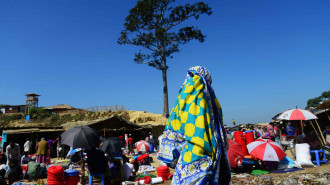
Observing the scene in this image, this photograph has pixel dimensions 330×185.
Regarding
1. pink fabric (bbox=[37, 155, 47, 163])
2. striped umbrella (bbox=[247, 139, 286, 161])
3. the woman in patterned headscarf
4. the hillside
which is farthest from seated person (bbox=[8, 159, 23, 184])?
the hillside

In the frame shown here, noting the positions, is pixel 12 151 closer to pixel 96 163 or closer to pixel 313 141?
pixel 96 163

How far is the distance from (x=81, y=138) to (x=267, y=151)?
205 inches

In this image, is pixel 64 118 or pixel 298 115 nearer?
pixel 298 115

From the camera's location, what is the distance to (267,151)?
23.2ft

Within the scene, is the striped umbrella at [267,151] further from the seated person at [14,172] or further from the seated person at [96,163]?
the seated person at [14,172]

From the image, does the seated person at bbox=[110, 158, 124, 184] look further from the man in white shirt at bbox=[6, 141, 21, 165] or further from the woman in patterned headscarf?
the man in white shirt at bbox=[6, 141, 21, 165]

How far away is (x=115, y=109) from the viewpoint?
34.0m

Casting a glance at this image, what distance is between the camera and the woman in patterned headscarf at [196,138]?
172cm

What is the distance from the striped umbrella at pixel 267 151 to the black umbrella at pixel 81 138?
180 inches

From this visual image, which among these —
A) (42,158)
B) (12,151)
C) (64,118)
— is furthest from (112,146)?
(64,118)

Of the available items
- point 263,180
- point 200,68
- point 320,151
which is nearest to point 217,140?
point 200,68

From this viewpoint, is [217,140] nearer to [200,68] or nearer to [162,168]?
[200,68]

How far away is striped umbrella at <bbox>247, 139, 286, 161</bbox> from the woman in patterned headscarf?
5.69 metres

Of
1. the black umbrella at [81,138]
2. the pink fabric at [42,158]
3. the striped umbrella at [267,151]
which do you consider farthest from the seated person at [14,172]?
the striped umbrella at [267,151]
